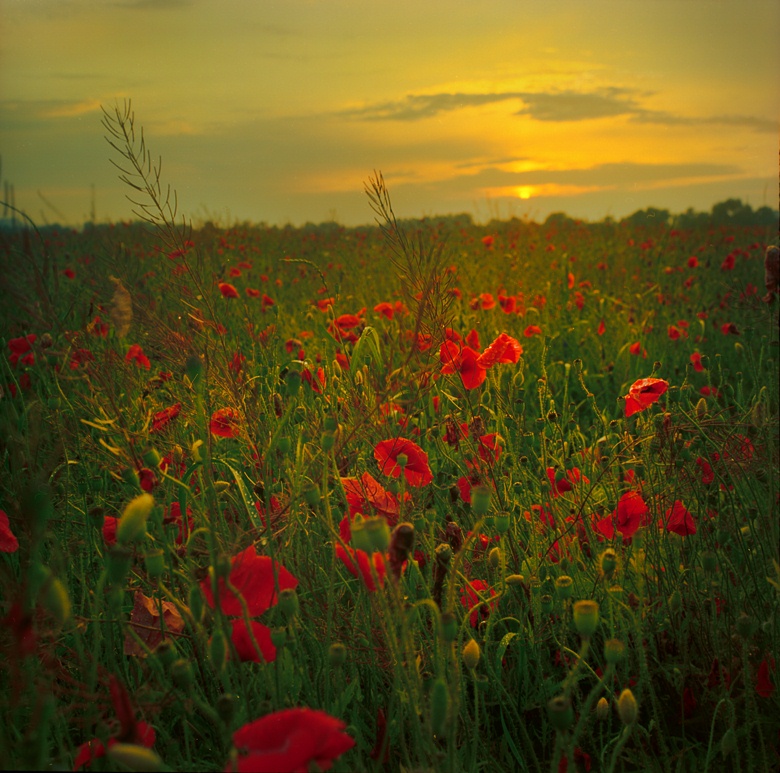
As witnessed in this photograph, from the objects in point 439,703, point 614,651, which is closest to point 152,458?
point 439,703

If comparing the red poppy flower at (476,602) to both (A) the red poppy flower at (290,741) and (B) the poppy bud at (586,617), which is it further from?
(A) the red poppy flower at (290,741)

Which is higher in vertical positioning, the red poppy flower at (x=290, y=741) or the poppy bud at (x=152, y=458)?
the poppy bud at (x=152, y=458)

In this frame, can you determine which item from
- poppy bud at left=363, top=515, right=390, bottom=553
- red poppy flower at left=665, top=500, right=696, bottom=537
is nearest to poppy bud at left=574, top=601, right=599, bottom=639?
poppy bud at left=363, top=515, right=390, bottom=553

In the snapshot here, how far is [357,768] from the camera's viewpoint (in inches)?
38.4

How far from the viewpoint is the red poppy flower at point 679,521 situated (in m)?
1.56

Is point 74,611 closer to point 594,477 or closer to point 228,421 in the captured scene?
point 228,421

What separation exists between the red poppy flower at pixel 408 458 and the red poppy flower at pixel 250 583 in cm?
45

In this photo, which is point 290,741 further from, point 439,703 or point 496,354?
point 496,354

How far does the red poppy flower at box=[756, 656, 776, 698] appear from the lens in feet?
4.34

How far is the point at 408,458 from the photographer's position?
1.41 metres

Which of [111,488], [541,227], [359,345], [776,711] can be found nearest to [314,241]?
[541,227]

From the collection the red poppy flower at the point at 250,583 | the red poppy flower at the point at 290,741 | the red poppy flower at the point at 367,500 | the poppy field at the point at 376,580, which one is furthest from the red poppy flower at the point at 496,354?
the red poppy flower at the point at 290,741

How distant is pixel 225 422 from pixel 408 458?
47 centimetres

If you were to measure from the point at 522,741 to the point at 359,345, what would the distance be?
85cm
